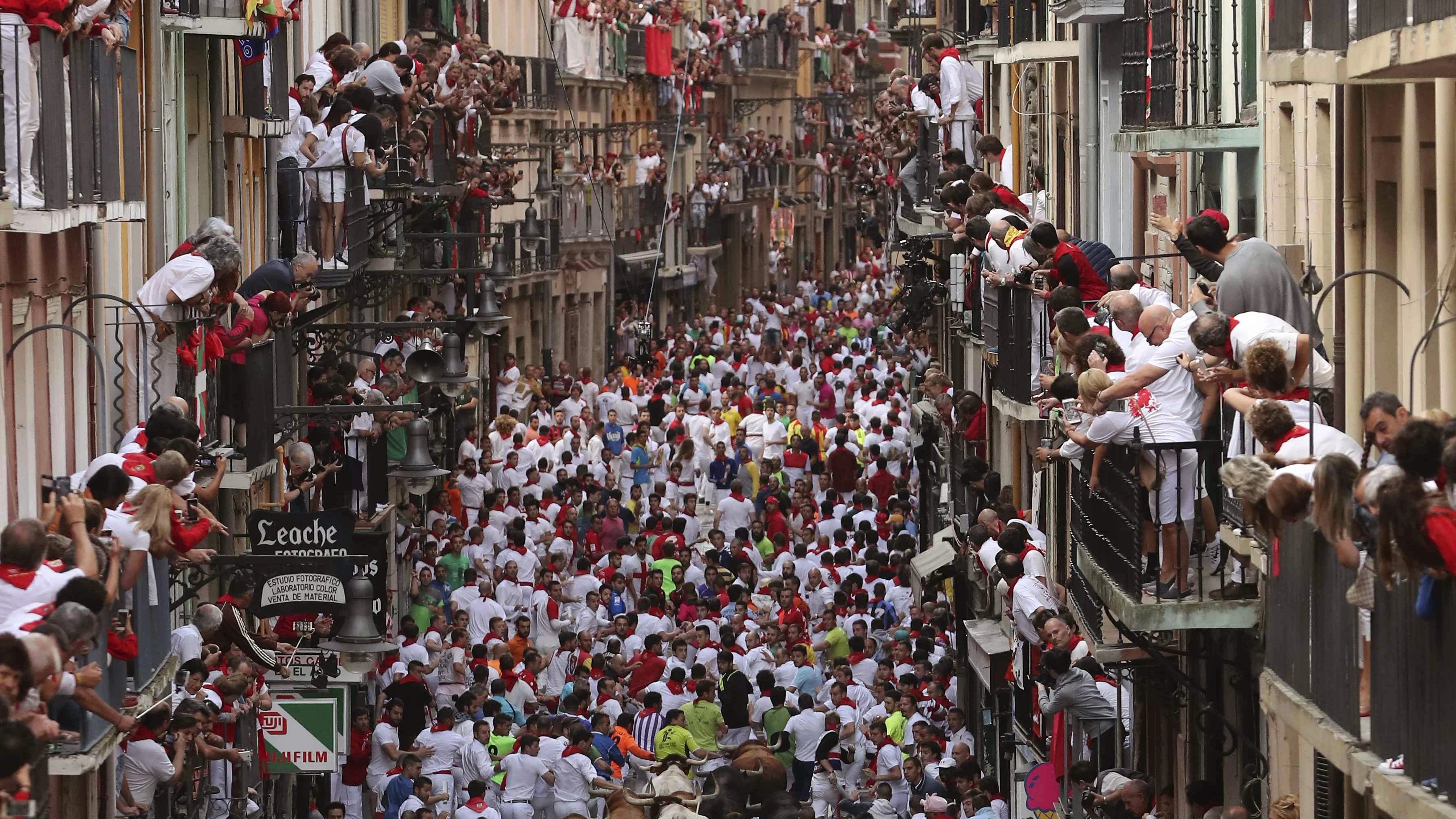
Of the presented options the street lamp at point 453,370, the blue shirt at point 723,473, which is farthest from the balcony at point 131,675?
the blue shirt at point 723,473

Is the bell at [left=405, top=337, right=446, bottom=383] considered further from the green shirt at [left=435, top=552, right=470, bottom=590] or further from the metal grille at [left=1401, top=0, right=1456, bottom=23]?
the metal grille at [left=1401, top=0, right=1456, bottom=23]

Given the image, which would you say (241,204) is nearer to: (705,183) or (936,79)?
(936,79)

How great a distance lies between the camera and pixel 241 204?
2691 cm

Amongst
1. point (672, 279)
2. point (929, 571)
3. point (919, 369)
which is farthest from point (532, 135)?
point (929, 571)

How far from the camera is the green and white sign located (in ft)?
70.2

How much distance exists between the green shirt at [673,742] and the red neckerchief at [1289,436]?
11097 mm

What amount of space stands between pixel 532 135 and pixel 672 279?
17422mm

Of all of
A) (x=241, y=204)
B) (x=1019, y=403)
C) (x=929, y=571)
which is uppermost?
(x=241, y=204)

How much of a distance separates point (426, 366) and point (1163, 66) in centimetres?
1086

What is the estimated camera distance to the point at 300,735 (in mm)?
21469

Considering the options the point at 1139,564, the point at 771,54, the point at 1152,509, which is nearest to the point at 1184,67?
the point at 1152,509

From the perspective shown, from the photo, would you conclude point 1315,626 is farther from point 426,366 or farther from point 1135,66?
point 426,366

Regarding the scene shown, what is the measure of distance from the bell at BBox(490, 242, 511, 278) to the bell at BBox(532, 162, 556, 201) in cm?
1127

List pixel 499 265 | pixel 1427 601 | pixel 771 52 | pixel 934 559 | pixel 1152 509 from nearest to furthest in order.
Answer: pixel 1427 601, pixel 1152 509, pixel 934 559, pixel 499 265, pixel 771 52
